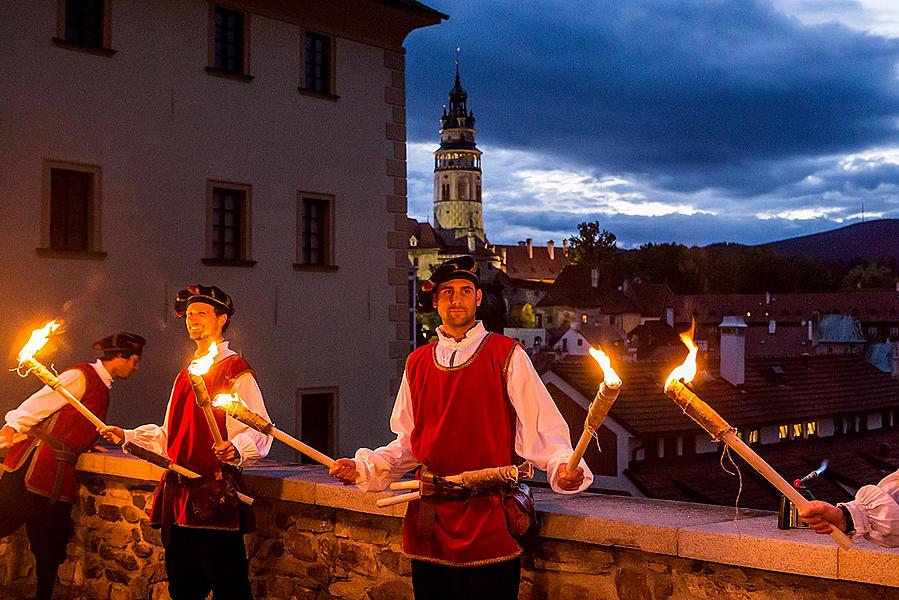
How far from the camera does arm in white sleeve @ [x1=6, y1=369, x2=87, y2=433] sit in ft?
20.3

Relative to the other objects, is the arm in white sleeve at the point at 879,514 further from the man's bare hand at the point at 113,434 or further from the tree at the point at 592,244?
the tree at the point at 592,244

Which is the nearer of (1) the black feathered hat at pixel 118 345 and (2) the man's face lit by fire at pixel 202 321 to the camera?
(2) the man's face lit by fire at pixel 202 321

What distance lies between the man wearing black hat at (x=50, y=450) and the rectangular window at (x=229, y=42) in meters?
9.47

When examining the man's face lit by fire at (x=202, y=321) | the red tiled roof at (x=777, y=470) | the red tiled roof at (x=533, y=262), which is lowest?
the red tiled roof at (x=777, y=470)

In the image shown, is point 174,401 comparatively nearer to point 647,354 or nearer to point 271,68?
point 271,68

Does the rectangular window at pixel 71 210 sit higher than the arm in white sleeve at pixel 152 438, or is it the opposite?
the rectangular window at pixel 71 210

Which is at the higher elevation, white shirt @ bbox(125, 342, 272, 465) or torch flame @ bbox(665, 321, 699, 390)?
torch flame @ bbox(665, 321, 699, 390)

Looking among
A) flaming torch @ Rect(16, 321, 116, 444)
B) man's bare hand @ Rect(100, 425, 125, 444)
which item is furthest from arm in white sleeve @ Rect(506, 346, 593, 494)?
man's bare hand @ Rect(100, 425, 125, 444)

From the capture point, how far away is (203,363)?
4641 mm

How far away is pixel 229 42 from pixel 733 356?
66.5ft

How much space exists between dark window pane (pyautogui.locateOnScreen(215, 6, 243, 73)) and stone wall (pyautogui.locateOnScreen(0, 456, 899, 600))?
951 centimetres

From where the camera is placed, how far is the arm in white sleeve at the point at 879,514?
3127 mm

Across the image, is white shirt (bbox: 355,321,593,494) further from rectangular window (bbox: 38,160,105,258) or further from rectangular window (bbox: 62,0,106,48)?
rectangular window (bbox: 62,0,106,48)

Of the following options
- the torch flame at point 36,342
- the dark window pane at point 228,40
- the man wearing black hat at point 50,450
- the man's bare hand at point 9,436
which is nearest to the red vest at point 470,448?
the torch flame at point 36,342
